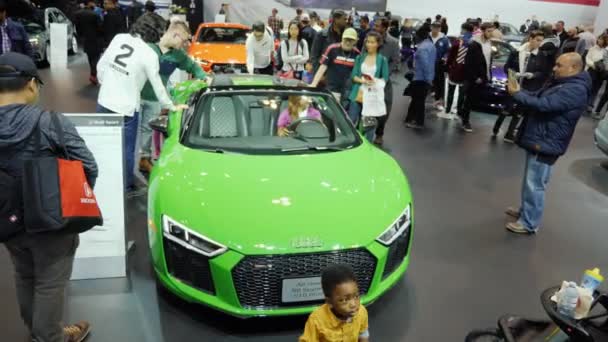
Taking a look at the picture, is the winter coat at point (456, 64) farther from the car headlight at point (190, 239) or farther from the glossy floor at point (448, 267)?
the car headlight at point (190, 239)

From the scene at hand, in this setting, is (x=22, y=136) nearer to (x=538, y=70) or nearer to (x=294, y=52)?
(x=294, y=52)

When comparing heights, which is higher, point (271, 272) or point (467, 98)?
point (467, 98)

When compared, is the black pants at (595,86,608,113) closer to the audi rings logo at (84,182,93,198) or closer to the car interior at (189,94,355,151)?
the car interior at (189,94,355,151)

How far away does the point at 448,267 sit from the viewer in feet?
11.5

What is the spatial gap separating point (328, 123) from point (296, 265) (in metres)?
1.44

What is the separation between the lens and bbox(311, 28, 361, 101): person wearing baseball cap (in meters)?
5.49

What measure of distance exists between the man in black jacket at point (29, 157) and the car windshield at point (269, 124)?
4.00ft

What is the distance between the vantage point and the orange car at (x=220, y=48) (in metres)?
7.84

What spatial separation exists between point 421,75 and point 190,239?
535cm

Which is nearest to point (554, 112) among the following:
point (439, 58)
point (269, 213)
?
point (269, 213)

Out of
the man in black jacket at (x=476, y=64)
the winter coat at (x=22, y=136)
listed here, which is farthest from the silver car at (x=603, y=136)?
the winter coat at (x=22, y=136)

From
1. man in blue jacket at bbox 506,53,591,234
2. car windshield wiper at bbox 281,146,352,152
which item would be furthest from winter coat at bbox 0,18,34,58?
man in blue jacket at bbox 506,53,591,234

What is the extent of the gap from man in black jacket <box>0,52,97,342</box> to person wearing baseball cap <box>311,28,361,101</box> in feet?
12.7

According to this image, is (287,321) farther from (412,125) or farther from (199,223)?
(412,125)
